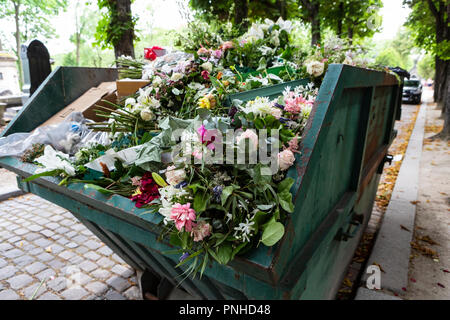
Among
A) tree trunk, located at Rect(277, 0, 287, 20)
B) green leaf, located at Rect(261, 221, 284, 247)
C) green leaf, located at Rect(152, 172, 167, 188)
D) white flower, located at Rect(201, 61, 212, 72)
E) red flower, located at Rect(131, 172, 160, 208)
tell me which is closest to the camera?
green leaf, located at Rect(261, 221, 284, 247)

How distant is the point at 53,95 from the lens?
98.6 inches

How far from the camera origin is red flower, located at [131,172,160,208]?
120 cm

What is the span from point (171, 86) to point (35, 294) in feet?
7.79

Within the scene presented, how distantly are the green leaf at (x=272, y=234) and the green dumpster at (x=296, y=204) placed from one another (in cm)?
5

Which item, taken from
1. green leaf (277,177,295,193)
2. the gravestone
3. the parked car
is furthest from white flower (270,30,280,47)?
the parked car

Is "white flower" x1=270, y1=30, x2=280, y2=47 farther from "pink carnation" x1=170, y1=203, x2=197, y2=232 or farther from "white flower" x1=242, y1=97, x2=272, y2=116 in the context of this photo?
"pink carnation" x1=170, y1=203, x2=197, y2=232

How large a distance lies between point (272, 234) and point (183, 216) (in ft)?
0.95

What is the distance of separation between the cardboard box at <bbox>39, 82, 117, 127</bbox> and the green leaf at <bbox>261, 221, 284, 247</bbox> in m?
1.89

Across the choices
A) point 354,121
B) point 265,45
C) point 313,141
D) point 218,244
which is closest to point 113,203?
point 218,244

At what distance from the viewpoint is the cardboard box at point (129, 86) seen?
7.04 feet

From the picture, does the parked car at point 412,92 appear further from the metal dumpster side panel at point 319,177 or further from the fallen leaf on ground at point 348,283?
the metal dumpster side panel at point 319,177

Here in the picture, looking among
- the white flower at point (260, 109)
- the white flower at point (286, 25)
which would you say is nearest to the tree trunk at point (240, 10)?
the white flower at point (286, 25)
